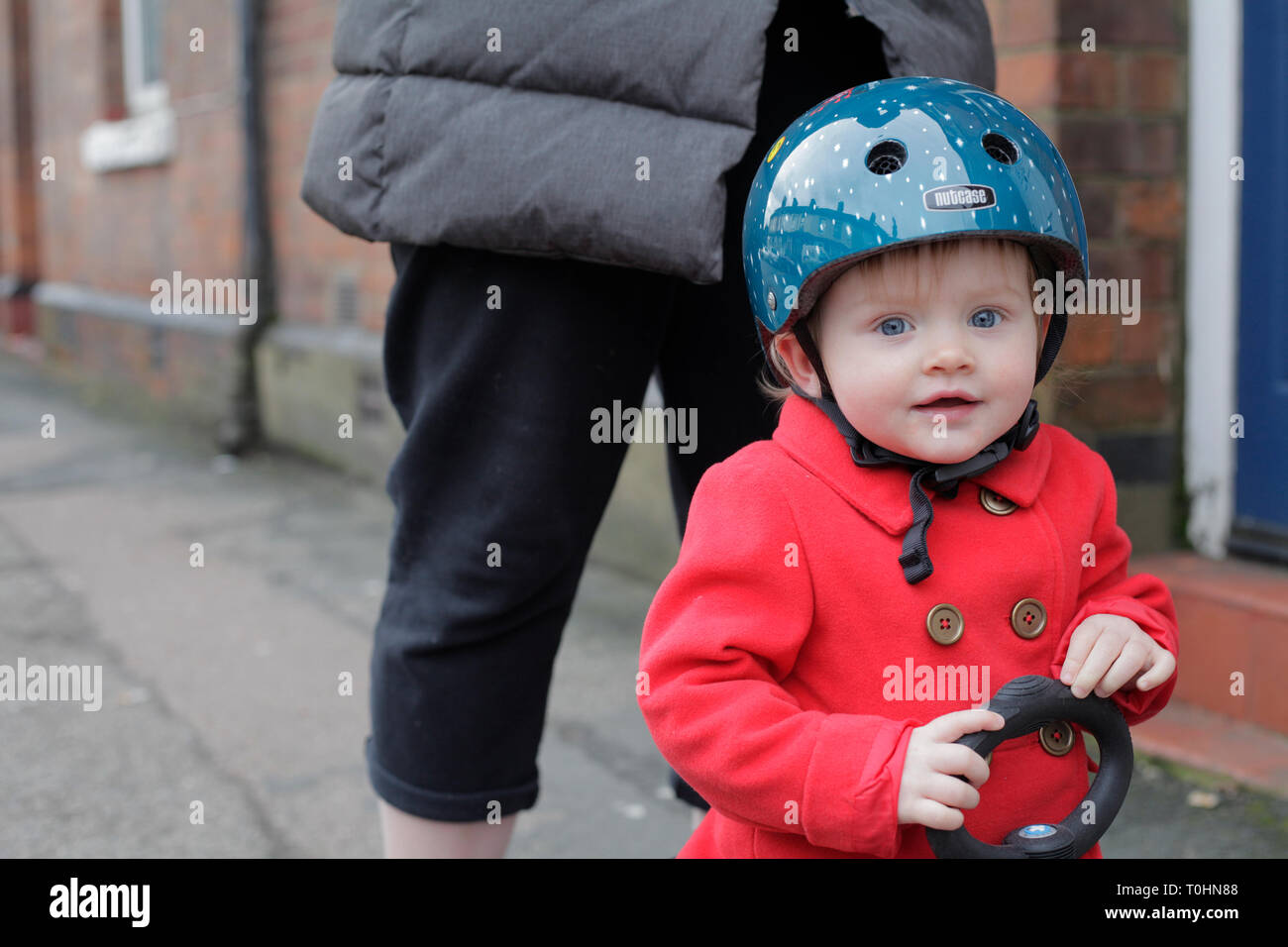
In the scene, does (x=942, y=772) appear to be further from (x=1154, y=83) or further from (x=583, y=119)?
(x=1154, y=83)

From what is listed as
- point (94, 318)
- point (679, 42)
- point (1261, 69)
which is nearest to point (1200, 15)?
point (1261, 69)

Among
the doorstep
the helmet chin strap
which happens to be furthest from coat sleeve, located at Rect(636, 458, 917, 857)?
the doorstep

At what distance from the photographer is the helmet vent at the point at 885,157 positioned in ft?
4.55

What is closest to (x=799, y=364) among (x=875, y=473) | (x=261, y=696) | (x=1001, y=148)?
(x=875, y=473)

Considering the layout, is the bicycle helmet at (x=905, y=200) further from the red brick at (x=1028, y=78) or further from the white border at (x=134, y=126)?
the white border at (x=134, y=126)

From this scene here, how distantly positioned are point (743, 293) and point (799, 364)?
329 millimetres

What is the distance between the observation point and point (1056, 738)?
141 centimetres

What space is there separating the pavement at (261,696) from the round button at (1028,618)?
1377mm

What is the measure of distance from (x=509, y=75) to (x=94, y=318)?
8938 millimetres

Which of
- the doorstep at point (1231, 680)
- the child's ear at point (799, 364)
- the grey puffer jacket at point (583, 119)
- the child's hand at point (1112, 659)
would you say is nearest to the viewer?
the child's hand at point (1112, 659)

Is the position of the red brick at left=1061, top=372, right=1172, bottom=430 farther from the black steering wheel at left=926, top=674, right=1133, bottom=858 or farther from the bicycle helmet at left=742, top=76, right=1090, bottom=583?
the black steering wheel at left=926, top=674, right=1133, bottom=858

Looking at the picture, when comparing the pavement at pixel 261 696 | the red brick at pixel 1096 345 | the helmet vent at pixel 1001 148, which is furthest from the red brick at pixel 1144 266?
the helmet vent at pixel 1001 148

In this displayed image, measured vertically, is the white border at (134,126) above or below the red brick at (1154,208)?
above
